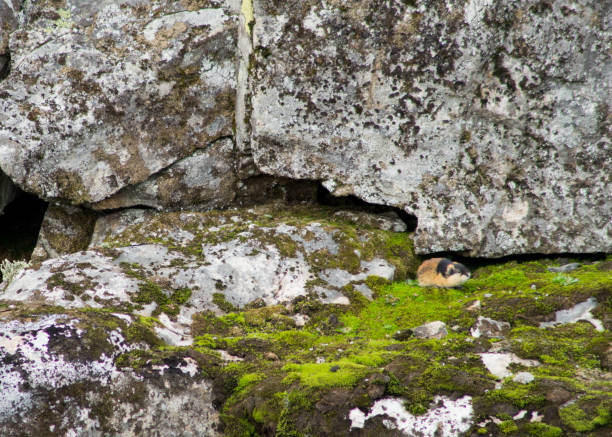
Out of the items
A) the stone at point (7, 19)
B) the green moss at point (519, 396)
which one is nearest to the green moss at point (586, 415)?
the green moss at point (519, 396)

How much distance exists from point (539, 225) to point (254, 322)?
558 cm

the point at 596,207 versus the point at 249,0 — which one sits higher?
the point at 249,0

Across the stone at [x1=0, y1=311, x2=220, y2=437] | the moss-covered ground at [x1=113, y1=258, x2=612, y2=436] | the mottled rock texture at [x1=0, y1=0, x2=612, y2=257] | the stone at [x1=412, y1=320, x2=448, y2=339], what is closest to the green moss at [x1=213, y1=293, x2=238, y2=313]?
the moss-covered ground at [x1=113, y1=258, x2=612, y2=436]

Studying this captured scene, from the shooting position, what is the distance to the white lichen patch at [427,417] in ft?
14.0

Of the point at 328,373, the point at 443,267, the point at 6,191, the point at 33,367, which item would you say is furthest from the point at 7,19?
the point at 328,373

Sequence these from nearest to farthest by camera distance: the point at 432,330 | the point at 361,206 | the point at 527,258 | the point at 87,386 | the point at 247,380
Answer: the point at 87,386
the point at 247,380
the point at 432,330
the point at 527,258
the point at 361,206

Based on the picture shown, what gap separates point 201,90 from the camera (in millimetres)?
10969

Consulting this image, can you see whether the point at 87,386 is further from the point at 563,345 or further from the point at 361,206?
the point at 361,206

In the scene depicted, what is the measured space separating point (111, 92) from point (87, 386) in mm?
7252

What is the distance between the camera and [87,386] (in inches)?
189

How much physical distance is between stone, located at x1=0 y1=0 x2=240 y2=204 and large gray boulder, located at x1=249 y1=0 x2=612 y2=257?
1.69 metres

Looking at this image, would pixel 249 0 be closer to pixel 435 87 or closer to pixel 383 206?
pixel 435 87

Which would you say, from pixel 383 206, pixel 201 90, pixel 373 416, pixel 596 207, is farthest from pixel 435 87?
pixel 373 416

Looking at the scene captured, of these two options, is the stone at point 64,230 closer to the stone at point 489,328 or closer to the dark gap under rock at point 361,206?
the dark gap under rock at point 361,206
